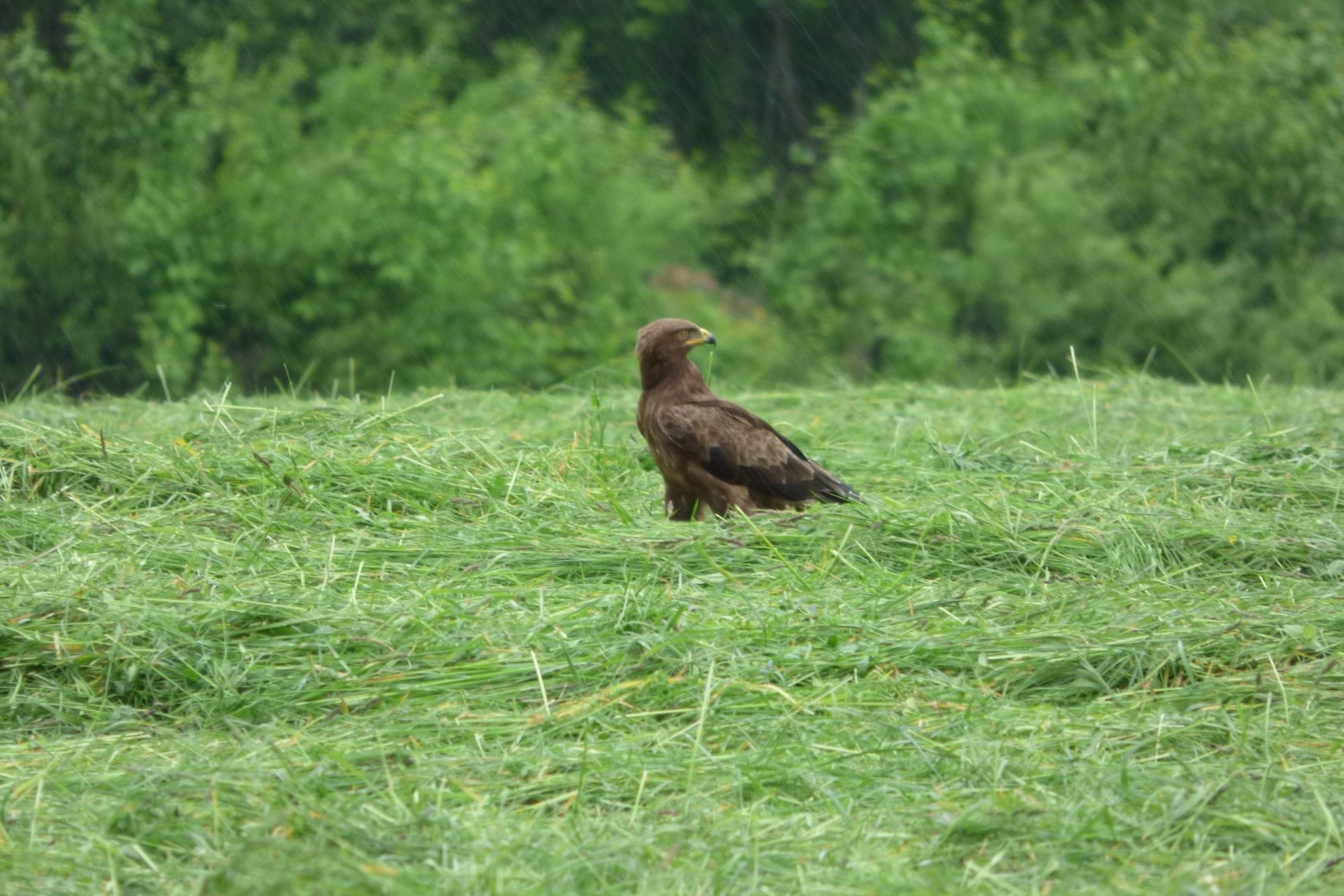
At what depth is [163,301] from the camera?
Answer: 53.8 feet

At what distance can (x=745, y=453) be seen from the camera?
5.61 m

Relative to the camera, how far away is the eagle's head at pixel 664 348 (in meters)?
5.86

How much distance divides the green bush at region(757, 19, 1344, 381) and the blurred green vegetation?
0.15ft

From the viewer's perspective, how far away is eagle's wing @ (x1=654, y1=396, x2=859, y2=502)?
18.3 feet

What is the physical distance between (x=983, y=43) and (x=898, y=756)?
71.6 feet

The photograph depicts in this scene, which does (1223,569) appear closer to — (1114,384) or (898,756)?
(898,756)

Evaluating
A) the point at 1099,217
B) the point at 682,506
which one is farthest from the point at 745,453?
the point at 1099,217

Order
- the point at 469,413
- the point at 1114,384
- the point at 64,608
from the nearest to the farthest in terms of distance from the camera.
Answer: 1. the point at 64,608
2. the point at 469,413
3. the point at 1114,384

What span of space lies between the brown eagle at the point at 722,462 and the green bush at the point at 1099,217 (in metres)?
12.8

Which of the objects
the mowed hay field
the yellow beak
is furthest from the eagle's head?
the mowed hay field

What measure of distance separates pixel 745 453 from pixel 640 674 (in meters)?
1.91

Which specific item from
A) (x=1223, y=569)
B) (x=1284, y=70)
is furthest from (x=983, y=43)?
(x=1223, y=569)

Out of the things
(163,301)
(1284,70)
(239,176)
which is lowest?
(163,301)

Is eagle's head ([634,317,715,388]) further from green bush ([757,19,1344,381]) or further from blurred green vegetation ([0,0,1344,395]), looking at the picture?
green bush ([757,19,1344,381])
